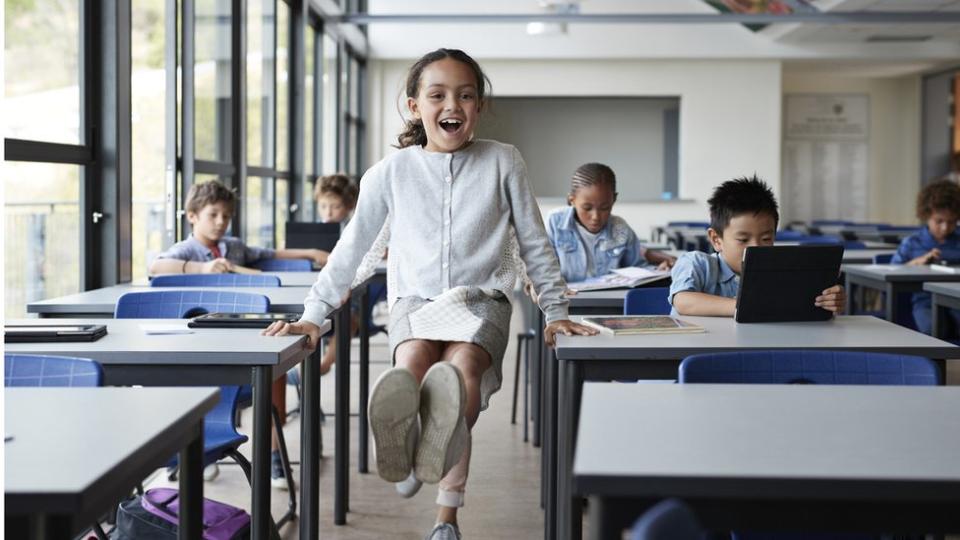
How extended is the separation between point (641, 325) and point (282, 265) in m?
2.61

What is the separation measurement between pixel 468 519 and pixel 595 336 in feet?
3.93

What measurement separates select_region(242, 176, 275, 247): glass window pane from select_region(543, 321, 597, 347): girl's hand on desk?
4.01 metres

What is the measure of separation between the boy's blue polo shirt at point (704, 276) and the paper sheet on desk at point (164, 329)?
123cm

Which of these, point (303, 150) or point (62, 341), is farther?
point (303, 150)

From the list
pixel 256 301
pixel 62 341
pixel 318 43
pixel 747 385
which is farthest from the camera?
pixel 318 43

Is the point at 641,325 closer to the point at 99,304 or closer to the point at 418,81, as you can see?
the point at 418,81

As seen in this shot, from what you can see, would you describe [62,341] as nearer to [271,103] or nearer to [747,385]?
[747,385]

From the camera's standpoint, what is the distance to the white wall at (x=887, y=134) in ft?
48.5

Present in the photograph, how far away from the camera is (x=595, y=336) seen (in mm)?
2463

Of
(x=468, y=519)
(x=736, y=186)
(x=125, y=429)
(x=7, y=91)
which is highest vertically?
(x=7, y=91)

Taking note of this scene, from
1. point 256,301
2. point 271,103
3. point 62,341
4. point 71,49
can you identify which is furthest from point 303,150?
point 62,341

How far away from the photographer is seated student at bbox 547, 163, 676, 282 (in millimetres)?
4305

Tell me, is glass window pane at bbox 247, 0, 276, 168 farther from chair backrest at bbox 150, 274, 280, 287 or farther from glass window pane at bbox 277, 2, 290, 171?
chair backrest at bbox 150, 274, 280, 287

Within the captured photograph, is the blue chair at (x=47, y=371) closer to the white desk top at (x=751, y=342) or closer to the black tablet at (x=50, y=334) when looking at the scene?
the black tablet at (x=50, y=334)
